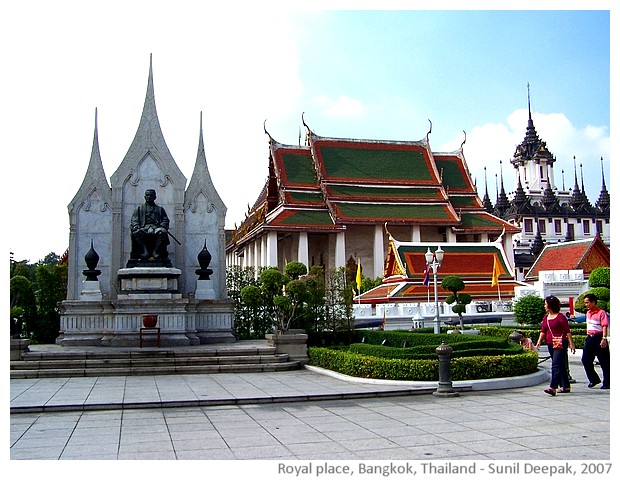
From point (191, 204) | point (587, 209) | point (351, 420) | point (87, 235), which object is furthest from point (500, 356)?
point (587, 209)

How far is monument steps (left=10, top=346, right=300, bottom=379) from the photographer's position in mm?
13211

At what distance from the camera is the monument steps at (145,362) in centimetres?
1321

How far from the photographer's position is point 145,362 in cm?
1373

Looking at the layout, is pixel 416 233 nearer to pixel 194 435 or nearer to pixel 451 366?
pixel 451 366

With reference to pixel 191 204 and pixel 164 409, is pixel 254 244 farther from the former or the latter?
pixel 164 409

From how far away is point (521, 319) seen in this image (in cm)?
2211

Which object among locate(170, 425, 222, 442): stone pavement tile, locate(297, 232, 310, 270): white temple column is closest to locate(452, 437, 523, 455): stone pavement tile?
locate(170, 425, 222, 442): stone pavement tile

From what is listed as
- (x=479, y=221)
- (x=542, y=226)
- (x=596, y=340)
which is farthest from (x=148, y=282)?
(x=542, y=226)

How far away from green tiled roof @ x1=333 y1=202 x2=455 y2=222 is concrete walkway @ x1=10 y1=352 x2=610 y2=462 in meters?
31.5

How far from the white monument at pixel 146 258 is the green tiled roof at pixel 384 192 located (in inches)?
1009

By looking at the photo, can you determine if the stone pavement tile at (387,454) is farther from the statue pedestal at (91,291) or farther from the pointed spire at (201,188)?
the pointed spire at (201,188)

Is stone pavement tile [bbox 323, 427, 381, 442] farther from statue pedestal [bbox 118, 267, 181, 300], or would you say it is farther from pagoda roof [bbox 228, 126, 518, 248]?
pagoda roof [bbox 228, 126, 518, 248]

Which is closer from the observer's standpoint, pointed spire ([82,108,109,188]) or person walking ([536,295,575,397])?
person walking ([536,295,575,397])

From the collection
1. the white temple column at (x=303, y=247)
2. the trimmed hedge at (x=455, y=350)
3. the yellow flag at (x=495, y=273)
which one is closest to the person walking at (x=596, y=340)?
the trimmed hedge at (x=455, y=350)
